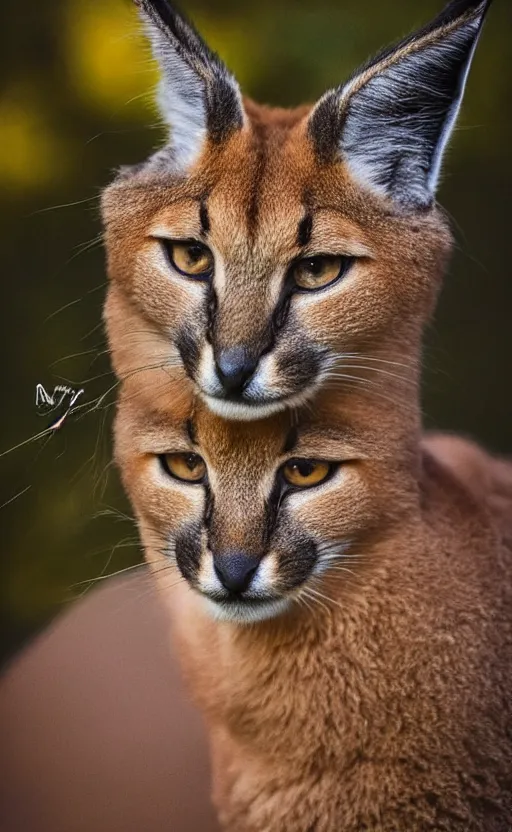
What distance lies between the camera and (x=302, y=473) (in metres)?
1.95

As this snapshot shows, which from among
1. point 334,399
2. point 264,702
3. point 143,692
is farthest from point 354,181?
point 143,692

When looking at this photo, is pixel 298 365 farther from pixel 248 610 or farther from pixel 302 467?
pixel 248 610

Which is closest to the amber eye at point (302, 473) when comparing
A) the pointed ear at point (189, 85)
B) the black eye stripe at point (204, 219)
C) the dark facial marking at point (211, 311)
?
the dark facial marking at point (211, 311)

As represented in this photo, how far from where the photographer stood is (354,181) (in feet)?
6.03

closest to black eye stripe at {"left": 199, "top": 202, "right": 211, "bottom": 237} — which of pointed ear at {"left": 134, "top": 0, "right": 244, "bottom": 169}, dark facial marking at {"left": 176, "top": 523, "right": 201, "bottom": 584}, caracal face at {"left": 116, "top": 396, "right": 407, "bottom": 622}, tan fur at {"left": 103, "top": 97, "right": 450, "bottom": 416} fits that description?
tan fur at {"left": 103, "top": 97, "right": 450, "bottom": 416}

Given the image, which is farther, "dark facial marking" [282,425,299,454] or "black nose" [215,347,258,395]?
"dark facial marking" [282,425,299,454]

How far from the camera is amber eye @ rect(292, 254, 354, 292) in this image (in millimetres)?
1783

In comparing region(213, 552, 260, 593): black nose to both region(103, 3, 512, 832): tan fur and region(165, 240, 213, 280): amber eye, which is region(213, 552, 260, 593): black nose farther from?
region(165, 240, 213, 280): amber eye

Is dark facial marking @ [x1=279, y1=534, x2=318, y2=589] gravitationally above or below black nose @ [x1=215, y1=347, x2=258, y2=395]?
below

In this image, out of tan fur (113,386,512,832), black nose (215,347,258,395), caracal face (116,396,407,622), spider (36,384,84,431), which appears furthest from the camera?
spider (36,384,84,431)

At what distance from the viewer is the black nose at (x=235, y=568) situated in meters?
1.85

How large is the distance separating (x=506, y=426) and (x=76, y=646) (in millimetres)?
1059

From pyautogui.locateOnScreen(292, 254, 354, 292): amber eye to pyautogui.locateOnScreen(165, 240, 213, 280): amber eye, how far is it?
16cm

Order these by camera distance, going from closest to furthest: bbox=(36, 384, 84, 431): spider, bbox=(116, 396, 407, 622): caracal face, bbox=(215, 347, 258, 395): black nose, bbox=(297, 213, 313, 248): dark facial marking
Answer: bbox=(215, 347, 258, 395): black nose
bbox=(297, 213, 313, 248): dark facial marking
bbox=(116, 396, 407, 622): caracal face
bbox=(36, 384, 84, 431): spider
